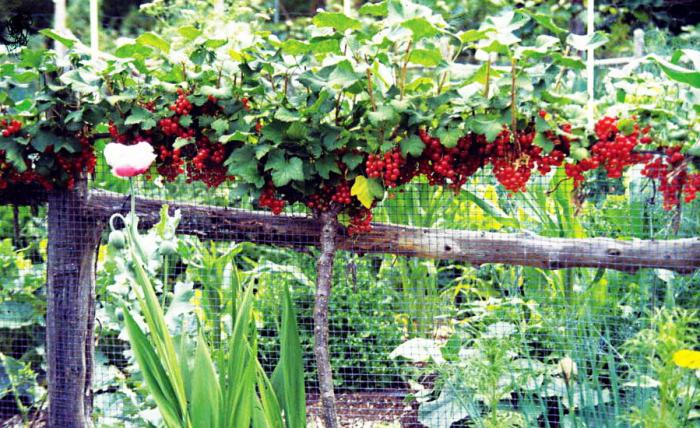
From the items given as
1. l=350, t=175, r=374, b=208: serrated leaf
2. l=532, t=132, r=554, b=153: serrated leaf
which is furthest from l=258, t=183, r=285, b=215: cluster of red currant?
l=532, t=132, r=554, b=153: serrated leaf

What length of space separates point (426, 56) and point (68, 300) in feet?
4.50

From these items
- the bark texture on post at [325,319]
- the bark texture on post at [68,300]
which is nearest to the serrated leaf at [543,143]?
the bark texture on post at [325,319]

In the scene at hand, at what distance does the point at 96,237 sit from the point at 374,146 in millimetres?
1021

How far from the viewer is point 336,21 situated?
1887 millimetres

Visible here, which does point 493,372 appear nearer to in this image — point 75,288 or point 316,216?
point 316,216

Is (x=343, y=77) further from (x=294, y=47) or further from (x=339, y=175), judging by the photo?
(x=339, y=175)

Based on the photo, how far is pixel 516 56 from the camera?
6.02ft

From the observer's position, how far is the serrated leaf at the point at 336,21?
73.2 inches

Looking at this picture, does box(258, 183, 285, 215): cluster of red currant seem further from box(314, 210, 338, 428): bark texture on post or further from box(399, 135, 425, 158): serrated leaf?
box(399, 135, 425, 158): serrated leaf

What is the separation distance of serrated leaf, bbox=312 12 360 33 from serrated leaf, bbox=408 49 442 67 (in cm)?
16

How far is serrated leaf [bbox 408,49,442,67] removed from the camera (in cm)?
191

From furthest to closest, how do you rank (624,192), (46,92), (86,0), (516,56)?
1. (86,0)
2. (624,192)
3. (46,92)
4. (516,56)

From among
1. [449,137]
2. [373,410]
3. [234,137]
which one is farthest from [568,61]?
[373,410]

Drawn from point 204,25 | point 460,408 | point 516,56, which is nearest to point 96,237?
point 460,408
